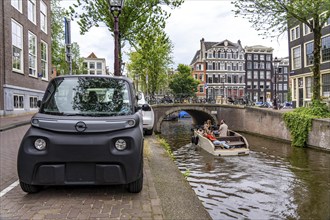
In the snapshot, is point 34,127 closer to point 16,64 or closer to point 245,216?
point 245,216

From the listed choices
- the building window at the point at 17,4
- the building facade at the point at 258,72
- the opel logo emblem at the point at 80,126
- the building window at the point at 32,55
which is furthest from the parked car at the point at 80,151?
the building facade at the point at 258,72

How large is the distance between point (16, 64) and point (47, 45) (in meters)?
8.24

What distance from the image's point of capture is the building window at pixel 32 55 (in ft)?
78.6

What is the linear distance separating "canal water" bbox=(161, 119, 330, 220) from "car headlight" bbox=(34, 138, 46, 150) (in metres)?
5.36

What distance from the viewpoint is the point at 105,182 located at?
4008 millimetres

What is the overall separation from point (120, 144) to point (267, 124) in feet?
78.8

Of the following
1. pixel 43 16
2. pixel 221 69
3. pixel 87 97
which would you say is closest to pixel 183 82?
pixel 221 69

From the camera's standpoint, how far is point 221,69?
2717 inches

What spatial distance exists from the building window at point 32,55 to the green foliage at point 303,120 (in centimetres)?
2045

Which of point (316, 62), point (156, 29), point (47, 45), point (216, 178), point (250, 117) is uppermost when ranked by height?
point (47, 45)

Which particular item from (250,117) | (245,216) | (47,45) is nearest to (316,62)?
(250,117)

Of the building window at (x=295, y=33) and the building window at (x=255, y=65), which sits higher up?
the building window at (x=255, y=65)

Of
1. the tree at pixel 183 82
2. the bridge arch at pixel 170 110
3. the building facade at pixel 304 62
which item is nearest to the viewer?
the building facade at pixel 304 62

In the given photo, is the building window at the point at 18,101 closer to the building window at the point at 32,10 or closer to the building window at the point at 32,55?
the building window at the point at 32,55
